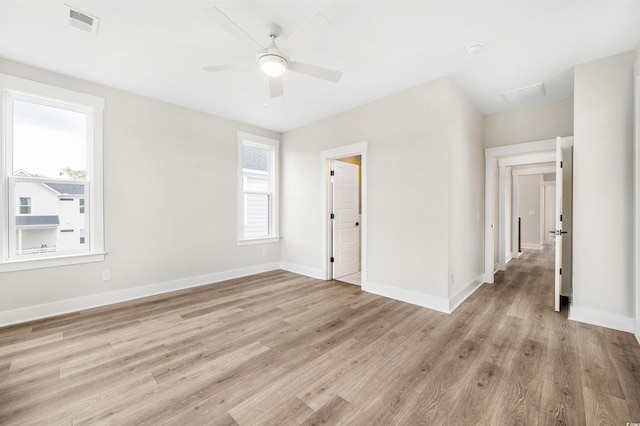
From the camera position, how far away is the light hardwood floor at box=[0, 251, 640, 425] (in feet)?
5.32

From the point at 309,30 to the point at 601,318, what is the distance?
404 cm

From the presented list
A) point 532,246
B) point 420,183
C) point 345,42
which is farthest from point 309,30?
point 532,246

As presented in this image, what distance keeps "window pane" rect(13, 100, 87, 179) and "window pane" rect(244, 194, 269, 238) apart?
94.7 inches

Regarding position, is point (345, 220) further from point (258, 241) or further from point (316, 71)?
point (316, 71)

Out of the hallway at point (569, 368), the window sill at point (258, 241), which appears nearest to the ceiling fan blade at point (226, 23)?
the hallway at point (569, 368)

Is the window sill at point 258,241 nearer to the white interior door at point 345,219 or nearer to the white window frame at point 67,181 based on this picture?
the white interior door at point 345,219

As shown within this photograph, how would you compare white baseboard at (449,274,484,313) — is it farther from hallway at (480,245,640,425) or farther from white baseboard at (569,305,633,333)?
white baseboard at (569,305,633,333)

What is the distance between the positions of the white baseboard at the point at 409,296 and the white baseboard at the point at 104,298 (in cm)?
243

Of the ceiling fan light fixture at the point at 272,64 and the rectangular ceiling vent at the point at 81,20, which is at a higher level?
the rectangular ceiling vent at the point at 81,20

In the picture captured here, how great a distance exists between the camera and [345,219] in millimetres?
5047

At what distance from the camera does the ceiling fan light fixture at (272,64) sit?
88.0 inches

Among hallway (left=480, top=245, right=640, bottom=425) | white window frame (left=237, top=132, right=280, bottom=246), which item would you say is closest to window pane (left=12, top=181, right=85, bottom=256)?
white window frame (left=237, top=132, right=280, bottom=246)

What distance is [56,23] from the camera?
2.29 metres

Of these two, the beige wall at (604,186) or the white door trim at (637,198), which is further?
the beige wall at (604,186)
